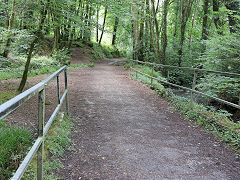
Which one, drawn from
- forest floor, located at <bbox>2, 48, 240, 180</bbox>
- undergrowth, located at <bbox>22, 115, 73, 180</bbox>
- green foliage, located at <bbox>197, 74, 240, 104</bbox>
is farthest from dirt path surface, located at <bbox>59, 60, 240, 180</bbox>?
green foliage, located at <bbox>197, 74, 240, 104</bbox>

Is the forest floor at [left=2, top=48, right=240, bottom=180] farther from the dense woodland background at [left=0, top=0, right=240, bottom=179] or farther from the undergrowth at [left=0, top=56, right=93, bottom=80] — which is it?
the undergrowth at [left=0, top=56, right=93, bottom=80]

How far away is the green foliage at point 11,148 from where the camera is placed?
2675mm

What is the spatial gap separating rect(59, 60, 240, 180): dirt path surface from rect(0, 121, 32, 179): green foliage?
2.10 feet

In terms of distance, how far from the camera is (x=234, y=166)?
3305mm

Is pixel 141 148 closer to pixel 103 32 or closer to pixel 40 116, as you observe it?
pixel 40 116

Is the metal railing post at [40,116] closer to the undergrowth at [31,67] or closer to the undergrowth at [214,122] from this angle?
the undergrowth at [214,122]

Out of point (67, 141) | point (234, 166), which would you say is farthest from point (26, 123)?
point (234, 166)

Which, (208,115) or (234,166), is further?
(208,115)

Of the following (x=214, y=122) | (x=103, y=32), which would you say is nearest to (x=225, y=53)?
(x=214, y=122)

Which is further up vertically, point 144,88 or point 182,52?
point 182,52

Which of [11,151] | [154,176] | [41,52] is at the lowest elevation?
[154,176]

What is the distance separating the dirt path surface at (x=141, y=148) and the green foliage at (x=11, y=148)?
2.10ft

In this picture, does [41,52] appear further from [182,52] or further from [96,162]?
[96,162]

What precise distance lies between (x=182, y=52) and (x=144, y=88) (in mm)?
8215
